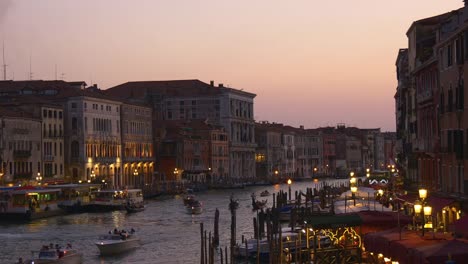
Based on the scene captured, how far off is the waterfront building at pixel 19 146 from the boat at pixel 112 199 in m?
4.12

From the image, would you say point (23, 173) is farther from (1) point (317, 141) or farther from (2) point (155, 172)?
(1) point (317, 141)

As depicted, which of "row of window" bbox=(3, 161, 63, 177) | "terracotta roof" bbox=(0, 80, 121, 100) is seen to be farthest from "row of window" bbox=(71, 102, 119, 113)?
"row of window" bbox=(3, 161, 63, 177)

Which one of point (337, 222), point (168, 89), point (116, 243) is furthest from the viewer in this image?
point (168, 89)

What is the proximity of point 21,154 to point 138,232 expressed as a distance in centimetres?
1658

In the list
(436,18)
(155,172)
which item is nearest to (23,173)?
(155,172)

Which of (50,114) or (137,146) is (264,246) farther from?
(137,146)

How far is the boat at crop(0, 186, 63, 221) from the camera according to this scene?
3672 centimetres

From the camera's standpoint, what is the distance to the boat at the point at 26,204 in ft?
120

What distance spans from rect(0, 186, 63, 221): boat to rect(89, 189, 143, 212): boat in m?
3.78

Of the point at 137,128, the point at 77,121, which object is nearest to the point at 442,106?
the point at 77,121

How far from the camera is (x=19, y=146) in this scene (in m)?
46.6

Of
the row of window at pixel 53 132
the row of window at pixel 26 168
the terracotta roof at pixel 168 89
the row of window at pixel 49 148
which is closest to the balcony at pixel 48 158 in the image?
the row of window at pixel 49 148

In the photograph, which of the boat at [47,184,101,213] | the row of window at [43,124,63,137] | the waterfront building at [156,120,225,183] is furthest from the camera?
the waterfront building at [156,120,225,183]

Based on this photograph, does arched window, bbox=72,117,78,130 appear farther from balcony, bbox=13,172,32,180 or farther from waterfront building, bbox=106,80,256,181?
waterfront building, bbox=106,80,256,181
